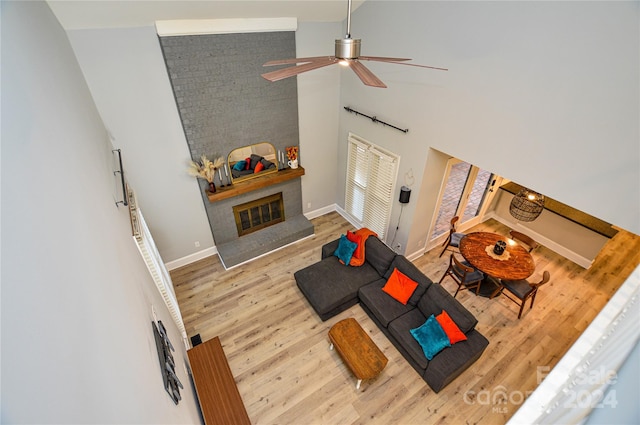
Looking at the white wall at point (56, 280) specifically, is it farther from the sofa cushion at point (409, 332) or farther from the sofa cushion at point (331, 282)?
the sofa cushion at point (409, 332)

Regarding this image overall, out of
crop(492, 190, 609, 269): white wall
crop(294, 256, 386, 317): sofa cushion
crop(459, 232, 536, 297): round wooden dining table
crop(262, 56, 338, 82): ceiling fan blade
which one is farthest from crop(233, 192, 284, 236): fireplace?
crop(492, 190, 609, 269): white wall

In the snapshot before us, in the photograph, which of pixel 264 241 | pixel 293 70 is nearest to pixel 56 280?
pixel 293 70

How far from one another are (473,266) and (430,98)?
9.32 feet

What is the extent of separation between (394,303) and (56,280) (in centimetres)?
446

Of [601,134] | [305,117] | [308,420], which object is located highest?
[601,134]

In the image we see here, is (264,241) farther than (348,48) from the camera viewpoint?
Yes

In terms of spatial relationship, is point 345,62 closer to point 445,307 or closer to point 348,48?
point 348,48

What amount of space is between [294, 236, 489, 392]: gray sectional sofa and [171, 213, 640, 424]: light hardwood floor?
277mm

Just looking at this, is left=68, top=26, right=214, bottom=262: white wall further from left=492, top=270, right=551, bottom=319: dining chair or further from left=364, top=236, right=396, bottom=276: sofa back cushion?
left=492, top=270, right=551, bottom=319: dining chair

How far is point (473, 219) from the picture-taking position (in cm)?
695

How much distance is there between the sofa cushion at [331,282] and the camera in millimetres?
4875

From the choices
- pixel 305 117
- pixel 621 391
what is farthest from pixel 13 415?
pixel 305 117

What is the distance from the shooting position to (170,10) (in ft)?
12.5

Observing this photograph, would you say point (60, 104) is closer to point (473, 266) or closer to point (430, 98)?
point (430, 98)
